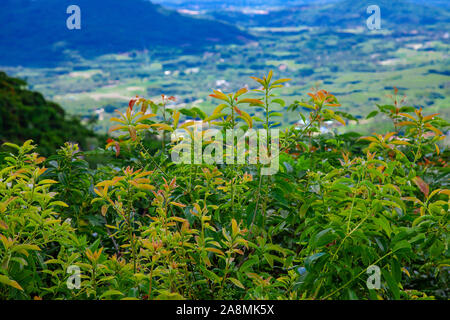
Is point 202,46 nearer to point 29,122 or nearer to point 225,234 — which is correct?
point 29,122

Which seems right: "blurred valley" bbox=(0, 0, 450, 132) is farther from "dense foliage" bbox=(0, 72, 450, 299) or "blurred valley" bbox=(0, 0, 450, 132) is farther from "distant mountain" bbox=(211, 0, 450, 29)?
"dense foliage" bbox=(0, 72, 450, 299)

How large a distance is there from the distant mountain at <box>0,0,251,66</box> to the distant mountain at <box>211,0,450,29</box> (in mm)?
6700

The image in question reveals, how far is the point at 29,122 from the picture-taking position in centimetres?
900

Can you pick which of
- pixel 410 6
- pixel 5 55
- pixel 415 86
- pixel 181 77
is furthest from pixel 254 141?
pixel 5 55

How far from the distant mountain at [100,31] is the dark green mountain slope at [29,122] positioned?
5163 centimetres

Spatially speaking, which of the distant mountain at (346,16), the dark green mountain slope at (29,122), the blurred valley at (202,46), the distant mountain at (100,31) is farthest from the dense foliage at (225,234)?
the distant mountain at (100,31)

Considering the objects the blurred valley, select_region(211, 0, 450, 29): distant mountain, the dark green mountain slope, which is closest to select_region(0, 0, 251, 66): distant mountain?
the blurred valley

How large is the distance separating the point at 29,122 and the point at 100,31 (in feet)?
188

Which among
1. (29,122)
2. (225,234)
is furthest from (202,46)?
(225,234)

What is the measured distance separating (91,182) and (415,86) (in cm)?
3935

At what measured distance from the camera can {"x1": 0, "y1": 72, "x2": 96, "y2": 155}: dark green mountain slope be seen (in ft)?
24.7

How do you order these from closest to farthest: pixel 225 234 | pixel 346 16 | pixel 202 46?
pixel 225 234 < pixel 346 16 < pixel 202 46

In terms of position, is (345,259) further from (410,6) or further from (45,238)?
(410,6)
